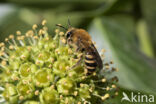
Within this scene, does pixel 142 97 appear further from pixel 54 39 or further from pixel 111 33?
pixel 111 33

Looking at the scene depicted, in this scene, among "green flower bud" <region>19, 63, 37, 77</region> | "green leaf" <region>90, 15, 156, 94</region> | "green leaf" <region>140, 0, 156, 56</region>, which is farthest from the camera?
"green leaf" <region>140, 0, 156, 56</region>

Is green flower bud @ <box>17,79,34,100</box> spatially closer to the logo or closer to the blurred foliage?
the logo

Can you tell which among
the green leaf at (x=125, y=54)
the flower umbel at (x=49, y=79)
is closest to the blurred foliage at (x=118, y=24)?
the green leaf at (x=125, y=54)

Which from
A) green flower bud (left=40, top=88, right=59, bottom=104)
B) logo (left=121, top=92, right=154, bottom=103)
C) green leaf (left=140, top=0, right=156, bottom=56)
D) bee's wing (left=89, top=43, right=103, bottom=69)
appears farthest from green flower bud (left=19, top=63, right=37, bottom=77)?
green leaf (left=140, top=0, right=156, bottom=56)

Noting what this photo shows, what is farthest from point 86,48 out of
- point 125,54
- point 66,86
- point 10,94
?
point 125,54

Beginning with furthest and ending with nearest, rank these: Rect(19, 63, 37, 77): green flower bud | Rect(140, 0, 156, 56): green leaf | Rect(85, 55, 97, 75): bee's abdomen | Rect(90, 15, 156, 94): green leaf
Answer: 1. Rect(140, 0, 156, 56): green leaf
2. Rect(90, 15, 156, 94): green leaf
3. Rect(19, 63, 37, 77): green flower bud
4. Rect(85, 55, 97, 75): bee's abdomen

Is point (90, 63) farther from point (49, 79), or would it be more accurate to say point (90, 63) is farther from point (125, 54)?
point (125, 54)

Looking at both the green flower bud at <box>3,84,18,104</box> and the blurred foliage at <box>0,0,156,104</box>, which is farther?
the blurred foliage at <box>0,0,156,104</box>
